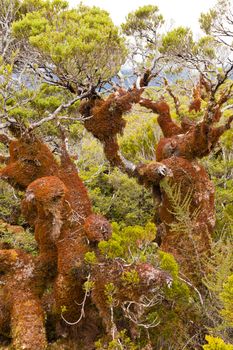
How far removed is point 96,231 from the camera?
485cm

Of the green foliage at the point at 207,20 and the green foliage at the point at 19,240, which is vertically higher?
the green foliage at the point at 207,20

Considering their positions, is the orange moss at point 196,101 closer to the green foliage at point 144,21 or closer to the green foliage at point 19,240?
the green foliage at point 144,21

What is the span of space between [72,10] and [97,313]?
604cm

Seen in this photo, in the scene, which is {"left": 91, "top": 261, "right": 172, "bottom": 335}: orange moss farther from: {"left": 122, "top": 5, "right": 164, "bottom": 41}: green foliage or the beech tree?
{"left": 122, "top": 5, "right": 164, "bottom": 41}: green foliage

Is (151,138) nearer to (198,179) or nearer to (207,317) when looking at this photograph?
(198,179)

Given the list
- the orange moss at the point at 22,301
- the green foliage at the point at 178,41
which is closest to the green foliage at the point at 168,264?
the orange moss at the point at 22,301

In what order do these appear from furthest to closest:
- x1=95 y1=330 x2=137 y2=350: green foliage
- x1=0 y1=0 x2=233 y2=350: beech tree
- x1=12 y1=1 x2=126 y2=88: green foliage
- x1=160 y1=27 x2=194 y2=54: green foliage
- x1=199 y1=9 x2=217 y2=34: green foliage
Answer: x1=199 y1=9 x2=217 y2=34: green foliage, x1=160 y1=27 x2=194 y2=54: green foliage, x1=12 y1=1 x2=126 y2=88: green foliage, x1=0 y1=0 x2=233 y2=350: beech tree, x1=95 y1=330 x2=137 y2=350: green foliage

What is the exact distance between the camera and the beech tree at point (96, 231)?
4.61 m

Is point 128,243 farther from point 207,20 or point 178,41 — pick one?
point 207,20

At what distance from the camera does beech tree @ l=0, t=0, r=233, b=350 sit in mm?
4609

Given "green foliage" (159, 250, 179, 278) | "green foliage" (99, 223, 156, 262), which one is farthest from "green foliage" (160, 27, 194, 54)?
"green foliage" (159, 250, 179, 278)

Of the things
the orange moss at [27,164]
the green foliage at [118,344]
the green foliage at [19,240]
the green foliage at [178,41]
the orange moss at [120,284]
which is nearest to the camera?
the green foliage at [118,344]

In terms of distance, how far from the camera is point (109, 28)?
6.77 meters

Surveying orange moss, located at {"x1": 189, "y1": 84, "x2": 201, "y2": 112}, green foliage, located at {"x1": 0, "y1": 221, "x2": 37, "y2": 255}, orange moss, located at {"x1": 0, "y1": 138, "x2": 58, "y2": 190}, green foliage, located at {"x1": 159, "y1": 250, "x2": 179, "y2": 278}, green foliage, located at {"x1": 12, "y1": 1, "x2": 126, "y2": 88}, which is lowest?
green foliage, located at {"x1": 0, "y1": 221, "x2": 37, "y2": 255}
